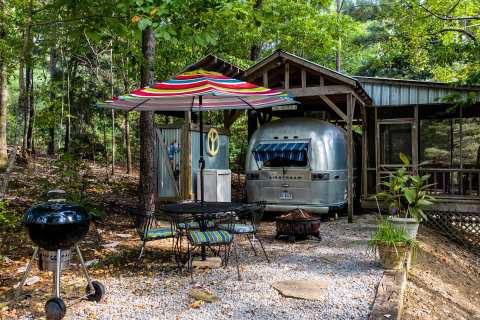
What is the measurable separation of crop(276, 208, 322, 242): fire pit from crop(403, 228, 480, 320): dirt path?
1774mm

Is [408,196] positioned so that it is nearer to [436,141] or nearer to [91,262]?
[91,262]

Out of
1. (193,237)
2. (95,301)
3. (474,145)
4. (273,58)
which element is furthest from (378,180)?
(95,301)

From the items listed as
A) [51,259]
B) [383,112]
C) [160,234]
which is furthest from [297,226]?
[383,112]

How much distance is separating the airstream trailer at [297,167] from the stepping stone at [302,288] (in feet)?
13.9

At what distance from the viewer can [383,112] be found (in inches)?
539

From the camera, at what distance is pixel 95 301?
173 inches

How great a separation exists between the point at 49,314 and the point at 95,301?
63 centimetres

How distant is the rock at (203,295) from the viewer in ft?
14.6

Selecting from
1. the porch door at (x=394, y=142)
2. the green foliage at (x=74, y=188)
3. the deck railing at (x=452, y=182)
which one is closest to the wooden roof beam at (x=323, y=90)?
the deck railing at (x=452, y=182)

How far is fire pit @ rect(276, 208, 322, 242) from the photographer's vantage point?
743 centimetres

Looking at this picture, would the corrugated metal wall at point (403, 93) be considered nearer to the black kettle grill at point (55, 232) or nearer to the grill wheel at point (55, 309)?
the black kettle grill at point (55, 232)

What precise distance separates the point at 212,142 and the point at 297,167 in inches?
89.1

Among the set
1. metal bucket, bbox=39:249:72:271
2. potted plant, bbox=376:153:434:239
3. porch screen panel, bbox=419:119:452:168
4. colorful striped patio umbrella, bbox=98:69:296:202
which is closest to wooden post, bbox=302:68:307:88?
colorful striped patio umbrella, bbox=98:69:296:202

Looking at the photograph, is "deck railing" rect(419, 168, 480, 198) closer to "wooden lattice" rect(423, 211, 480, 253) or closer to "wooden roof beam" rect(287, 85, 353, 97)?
"wooden lattice" rect(423, 211, 480, 253)
